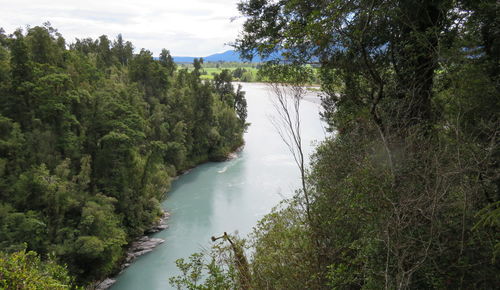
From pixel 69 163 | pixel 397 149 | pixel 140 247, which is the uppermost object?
pixel 397 149

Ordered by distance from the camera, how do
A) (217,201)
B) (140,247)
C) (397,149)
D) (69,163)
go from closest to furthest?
(397,149)
(69,163)
(140,247)
(217,201)

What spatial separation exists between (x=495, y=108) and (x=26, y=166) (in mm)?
14666

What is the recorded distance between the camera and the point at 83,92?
1574cm

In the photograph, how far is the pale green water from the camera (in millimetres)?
13633

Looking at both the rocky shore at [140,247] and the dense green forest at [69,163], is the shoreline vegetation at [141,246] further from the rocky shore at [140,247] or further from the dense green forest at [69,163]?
the dense green forest at [69,163]

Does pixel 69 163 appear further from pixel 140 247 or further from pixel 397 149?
pixel 397 149

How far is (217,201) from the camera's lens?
66.0ft

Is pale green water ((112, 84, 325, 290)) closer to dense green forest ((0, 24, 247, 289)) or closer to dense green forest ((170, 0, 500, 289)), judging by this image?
dense green forest ((0, 24, 247, 289))

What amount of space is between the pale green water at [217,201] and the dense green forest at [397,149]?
156 inches

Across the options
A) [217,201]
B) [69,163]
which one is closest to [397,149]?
[69,163]

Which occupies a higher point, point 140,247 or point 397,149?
point 397,149

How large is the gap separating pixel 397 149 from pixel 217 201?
16742 millimetres

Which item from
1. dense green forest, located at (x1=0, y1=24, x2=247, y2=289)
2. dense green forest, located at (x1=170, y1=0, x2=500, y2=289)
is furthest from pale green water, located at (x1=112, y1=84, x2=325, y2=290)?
dense green forest, located at (x1=170, y1=0, x2=500, y2=289)

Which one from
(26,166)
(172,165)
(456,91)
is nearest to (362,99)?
(456,91)
